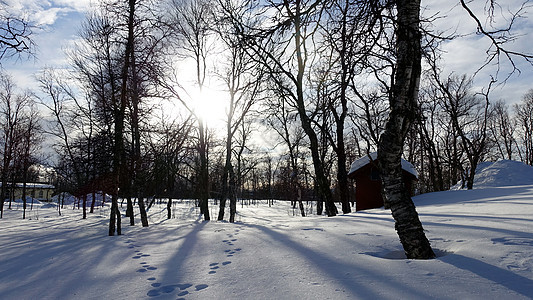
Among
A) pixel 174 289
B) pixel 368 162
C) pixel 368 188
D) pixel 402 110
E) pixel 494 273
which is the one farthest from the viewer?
pixel 368 188

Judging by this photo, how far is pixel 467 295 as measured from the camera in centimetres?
206

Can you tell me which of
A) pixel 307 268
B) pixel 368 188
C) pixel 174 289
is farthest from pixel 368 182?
pixel 174 289

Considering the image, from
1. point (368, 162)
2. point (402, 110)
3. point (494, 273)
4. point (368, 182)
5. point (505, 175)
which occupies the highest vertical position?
point (368, 162)

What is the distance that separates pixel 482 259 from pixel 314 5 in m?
3.33

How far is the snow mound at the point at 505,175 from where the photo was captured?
14.0 m

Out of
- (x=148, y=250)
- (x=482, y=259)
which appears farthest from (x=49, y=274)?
(x=482, y=259)

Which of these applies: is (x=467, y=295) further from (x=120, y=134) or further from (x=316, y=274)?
(x=120, y=134)

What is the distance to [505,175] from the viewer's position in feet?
48.0

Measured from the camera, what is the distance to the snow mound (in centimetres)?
1398

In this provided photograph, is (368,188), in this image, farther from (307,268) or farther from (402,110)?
(307,268)

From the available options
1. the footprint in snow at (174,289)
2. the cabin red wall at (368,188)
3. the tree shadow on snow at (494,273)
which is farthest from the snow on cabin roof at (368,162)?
the footprint in snow at (174,289)

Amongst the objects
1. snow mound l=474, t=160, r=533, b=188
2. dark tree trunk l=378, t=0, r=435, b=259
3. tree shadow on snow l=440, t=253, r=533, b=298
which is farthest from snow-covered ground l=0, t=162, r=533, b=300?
snow mound l=474, t=160, r=533, b=188

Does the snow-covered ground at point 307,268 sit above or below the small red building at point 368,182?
below

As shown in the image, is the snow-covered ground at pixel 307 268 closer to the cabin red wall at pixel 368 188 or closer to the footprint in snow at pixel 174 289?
the footprint in snow at pixel 174 289
